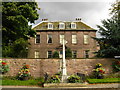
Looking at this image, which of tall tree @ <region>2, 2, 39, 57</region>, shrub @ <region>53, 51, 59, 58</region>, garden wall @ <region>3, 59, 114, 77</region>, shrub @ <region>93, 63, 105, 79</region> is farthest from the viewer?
shrub @ <region>53, 51, 59, 58</region>

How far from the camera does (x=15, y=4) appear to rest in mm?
17406

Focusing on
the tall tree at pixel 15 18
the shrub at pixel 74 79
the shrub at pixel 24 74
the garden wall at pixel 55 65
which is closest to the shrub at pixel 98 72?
the garden wall at pixel 55 65

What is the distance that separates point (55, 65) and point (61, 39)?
583 inches

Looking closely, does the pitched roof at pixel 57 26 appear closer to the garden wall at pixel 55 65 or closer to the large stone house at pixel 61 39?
the large stone house at pixel 61 39

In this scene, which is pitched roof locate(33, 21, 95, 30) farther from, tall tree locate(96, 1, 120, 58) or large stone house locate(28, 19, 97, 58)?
tall tree locate(96, 1, 120, 58)

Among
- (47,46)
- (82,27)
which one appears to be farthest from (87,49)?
(47,46)

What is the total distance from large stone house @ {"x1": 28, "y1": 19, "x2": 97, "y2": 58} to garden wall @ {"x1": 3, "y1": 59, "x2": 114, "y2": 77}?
13.5 meters

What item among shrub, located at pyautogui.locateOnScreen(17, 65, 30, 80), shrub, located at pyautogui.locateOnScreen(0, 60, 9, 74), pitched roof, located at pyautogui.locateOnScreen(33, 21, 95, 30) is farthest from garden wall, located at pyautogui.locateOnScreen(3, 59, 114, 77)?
pitched roof, located at pyautogui.locateOnScreen(33, 21, 95, 30)

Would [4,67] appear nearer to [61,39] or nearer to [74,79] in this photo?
[74,79]

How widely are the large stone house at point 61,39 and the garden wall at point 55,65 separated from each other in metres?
13.5

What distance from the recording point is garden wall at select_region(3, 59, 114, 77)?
15.8 metres

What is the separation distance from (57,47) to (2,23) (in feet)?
47.2

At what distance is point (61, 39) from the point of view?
3052cm

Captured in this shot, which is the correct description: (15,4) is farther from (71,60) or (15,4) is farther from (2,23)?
(71,60)
